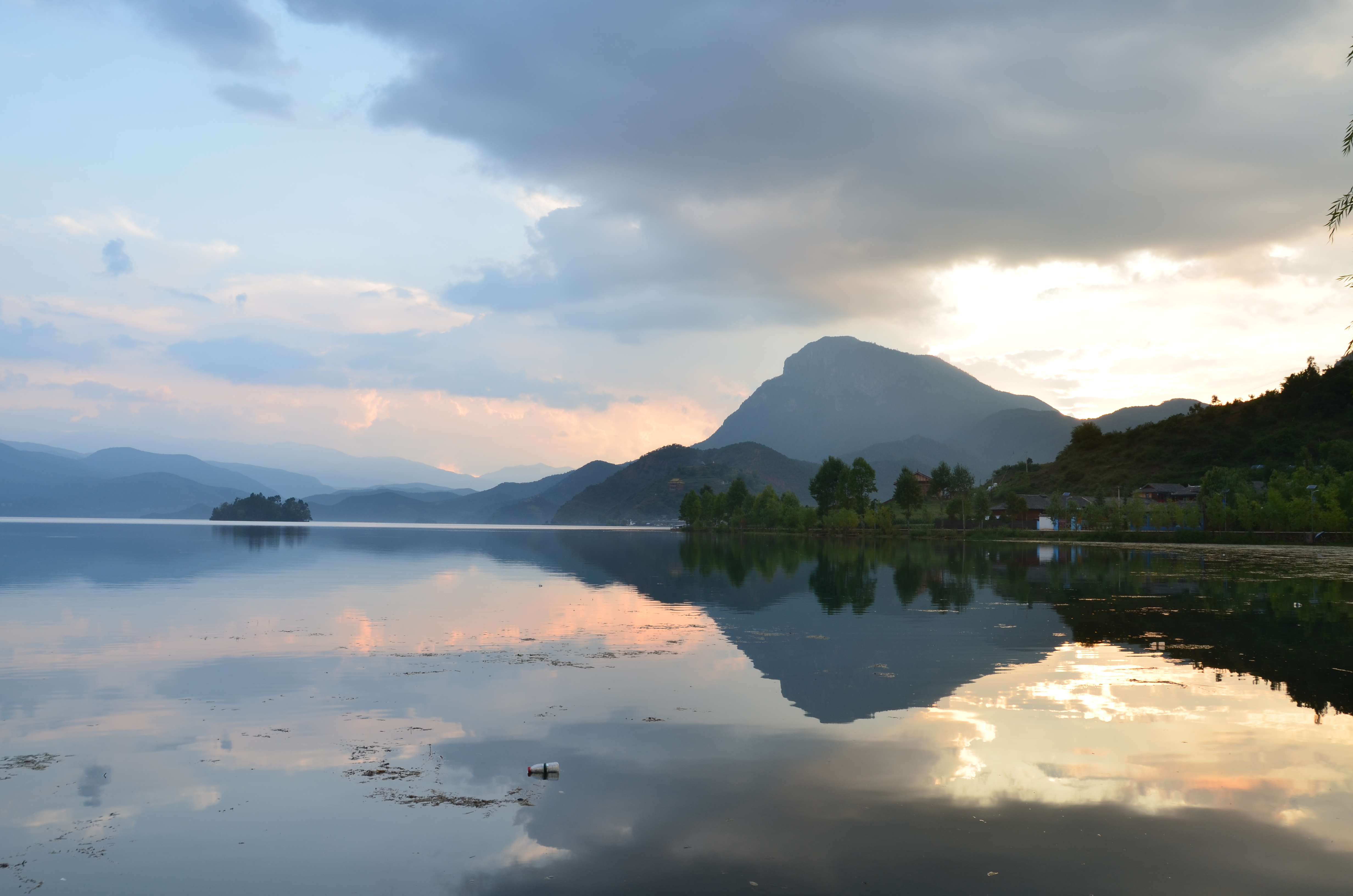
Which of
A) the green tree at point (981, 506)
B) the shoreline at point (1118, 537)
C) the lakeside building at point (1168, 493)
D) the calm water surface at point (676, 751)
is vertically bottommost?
the shoreline at point (1118, 537)

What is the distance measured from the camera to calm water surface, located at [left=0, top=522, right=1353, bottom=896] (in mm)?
10445

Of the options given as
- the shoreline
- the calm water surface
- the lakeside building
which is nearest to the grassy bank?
the shoreline

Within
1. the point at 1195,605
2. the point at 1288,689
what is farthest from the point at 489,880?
the point at 1195,605

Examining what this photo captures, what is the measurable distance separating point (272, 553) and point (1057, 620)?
80934mm

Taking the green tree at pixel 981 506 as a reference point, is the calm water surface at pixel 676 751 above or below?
below

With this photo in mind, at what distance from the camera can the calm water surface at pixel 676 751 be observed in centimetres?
1045

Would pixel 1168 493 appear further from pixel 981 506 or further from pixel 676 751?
pixel 676 751

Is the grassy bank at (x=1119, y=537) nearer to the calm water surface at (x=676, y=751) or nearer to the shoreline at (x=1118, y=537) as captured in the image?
the shoreline at (x=1118, y=537)

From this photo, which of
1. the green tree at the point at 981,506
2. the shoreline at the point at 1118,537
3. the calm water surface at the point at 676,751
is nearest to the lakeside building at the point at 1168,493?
A: the green tree at the point at 981,506

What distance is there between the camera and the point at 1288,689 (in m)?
21.1

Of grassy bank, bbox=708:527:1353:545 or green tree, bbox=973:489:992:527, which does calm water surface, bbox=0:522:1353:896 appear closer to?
grassy bank, bbox=708:527:1353:545

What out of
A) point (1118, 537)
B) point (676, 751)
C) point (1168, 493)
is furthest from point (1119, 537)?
point (676, 751)

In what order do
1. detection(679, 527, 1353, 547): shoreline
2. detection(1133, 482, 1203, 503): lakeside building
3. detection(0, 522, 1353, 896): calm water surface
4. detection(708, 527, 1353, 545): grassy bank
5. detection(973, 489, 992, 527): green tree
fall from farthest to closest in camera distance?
1. detection(1133, 482, 1203, 503): lakeside building
2. detection(973, 489, 992, 527): green tree
3. detection(708, 527, 1353, 545): grassy bank
4. detection(679, 527, 1353, 547): shoreline
5. detection(0, 522, 1353, 896): calm water surface

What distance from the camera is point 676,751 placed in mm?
15656
